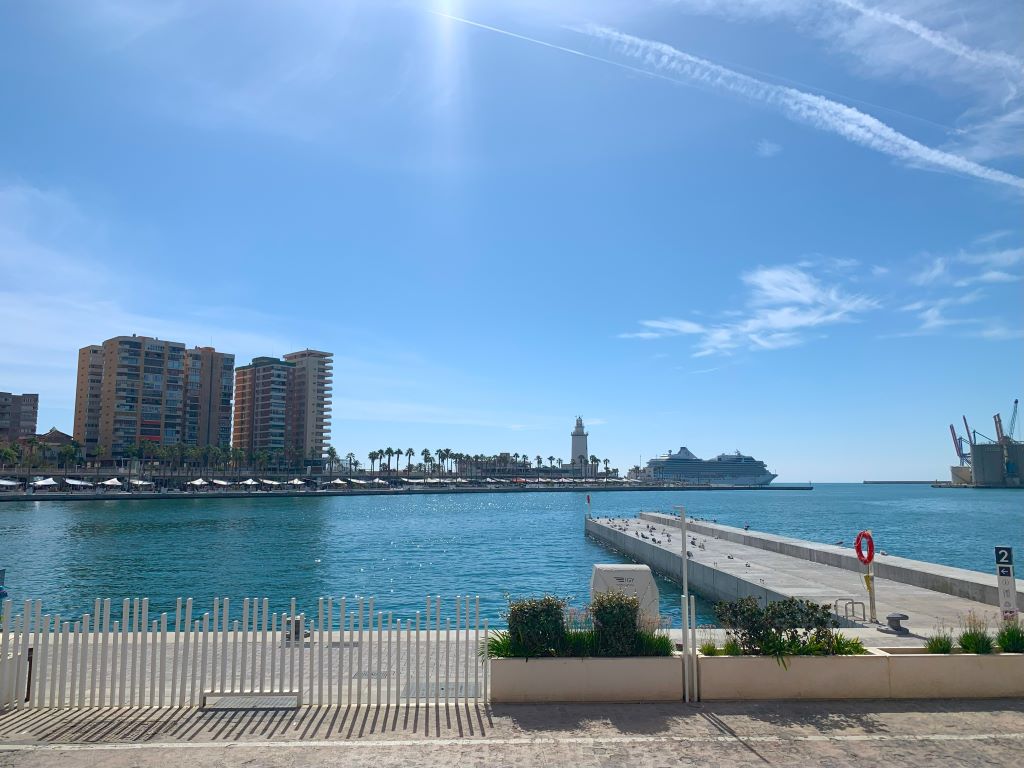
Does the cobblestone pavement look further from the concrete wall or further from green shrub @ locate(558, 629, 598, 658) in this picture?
the concrete wall

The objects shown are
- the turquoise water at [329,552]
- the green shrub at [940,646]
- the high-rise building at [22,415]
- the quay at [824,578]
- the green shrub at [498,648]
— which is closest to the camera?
the green shrub at [498,648]

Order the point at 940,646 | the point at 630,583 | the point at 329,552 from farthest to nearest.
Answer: the point at 329,552 → the point at 630,583 → the point at 940,646

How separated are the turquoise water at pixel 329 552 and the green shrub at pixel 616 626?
15.1 m

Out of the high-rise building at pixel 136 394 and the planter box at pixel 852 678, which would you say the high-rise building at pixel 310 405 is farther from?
the planter box at pixel 852 678

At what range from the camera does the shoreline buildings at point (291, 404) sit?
187375mm

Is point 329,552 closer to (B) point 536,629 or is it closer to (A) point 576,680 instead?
(B) point 536,629

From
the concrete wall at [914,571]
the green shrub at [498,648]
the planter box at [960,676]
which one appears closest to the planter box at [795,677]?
the planter box at [960,676]

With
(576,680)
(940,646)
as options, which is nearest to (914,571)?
(940,646)

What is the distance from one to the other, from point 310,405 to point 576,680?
187184 mm

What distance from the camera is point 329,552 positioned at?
50.6 metres

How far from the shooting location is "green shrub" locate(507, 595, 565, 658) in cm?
920

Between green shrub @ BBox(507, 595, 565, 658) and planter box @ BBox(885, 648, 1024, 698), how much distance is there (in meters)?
4.34

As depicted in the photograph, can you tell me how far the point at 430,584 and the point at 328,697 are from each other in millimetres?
27280

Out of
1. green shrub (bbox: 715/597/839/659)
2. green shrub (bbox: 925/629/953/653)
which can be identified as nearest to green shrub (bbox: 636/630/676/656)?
green shrub (bbox: 715/597/839/659)
